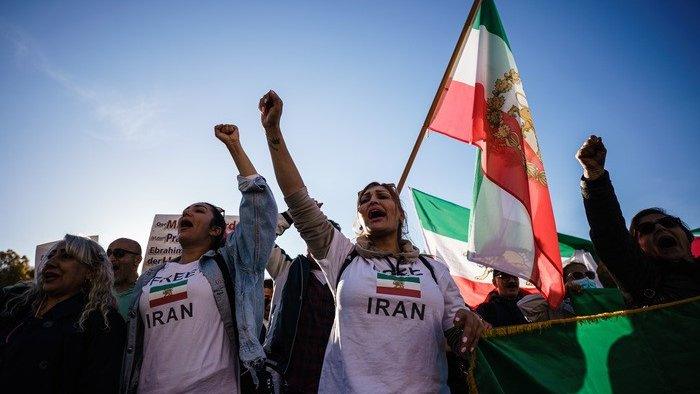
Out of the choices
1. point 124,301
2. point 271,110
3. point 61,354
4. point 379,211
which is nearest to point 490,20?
point 379,211

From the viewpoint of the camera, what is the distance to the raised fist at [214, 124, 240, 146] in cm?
264

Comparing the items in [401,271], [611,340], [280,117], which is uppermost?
[280,117]

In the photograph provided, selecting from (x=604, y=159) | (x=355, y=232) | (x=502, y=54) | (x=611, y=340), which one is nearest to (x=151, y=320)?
(x=355, y=232)

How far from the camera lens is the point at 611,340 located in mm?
2406

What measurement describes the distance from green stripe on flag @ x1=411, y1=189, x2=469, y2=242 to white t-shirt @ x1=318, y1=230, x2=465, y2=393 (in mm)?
4817

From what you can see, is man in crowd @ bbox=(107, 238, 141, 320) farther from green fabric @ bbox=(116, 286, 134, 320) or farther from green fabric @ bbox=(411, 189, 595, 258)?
green fabric @ bbox=(411, 189, 595, 258)

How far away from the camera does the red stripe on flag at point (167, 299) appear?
244 cm

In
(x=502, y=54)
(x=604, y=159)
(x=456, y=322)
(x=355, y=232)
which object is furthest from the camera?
(x=502, y=54)

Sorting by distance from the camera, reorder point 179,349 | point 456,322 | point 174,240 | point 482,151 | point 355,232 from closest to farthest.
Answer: point 456,322 < point 179,349 < point 355,232 < point 482,151 < point 174,240

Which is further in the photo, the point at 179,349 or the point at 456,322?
the point at 179,349

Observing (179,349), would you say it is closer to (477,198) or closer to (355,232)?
(355,232)

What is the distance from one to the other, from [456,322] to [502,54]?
12.4ft

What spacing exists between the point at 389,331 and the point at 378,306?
13 centimetres

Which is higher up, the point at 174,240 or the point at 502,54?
the point at 502,54
